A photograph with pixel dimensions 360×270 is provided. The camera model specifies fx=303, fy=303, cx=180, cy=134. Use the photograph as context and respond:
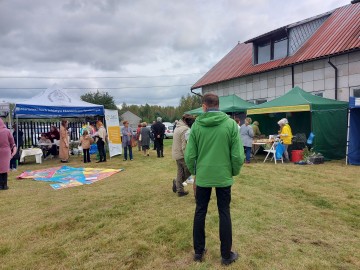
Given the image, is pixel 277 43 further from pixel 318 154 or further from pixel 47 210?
pixel 47 210

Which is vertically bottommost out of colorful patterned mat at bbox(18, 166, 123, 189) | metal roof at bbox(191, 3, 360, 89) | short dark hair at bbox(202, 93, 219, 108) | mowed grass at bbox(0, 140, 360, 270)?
colorful patterned mat at bbox(18, 166, 123, 189)

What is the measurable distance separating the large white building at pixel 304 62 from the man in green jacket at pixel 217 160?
36.1 feet

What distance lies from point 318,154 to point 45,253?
373 inches

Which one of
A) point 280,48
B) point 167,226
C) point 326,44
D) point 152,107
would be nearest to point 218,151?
point 167,226

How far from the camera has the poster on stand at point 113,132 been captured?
13.6m

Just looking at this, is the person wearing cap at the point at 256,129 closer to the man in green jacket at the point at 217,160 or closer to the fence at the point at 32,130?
the man in green jacket at the point at 217,160

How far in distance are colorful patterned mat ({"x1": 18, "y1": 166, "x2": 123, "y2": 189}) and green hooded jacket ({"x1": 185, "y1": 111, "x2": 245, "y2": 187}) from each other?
18.0 ft

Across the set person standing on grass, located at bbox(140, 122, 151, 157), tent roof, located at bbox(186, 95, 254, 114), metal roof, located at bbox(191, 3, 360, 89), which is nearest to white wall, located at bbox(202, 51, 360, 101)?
metal roof, located at bbox(191, 3, 360, 89)

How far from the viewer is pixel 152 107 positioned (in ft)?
225

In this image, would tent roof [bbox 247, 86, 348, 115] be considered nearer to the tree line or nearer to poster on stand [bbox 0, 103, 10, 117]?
poster on stand [bbox 0, 103, 10, 117]

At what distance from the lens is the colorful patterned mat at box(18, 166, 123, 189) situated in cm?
803

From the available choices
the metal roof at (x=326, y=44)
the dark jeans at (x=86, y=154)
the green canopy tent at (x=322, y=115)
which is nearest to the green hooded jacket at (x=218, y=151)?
Result: the green canopy tent at (x=322, y=115)

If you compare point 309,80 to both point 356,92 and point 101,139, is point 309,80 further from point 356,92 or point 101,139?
point 101,139

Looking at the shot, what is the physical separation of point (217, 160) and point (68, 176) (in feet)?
23.3
